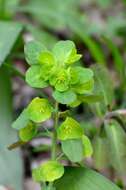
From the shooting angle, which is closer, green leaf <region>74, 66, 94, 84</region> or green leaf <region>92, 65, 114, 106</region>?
green leaf <region>74, 66, 94, 84</region>

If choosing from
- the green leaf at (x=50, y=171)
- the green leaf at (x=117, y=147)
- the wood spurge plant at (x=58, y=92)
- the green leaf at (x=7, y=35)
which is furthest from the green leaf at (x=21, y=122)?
the green leaf at (x=7, y=35)

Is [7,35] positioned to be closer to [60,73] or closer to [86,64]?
[60,73]

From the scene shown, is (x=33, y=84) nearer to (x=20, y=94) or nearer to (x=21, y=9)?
(x=20, y=94)

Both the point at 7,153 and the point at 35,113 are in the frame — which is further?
the point at 7,153

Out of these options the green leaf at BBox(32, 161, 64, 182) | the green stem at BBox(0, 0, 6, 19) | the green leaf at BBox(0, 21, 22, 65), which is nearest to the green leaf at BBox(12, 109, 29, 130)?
the green leaf at BBox(32, 161, 64, 182)

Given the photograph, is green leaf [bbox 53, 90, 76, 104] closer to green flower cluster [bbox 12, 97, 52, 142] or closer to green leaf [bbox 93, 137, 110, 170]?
green flower cluster [bbox 12, 97, 52, 142]

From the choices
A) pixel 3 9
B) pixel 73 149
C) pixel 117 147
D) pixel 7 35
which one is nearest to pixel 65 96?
pixel 73 149

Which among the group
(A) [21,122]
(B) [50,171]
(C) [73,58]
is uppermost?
(C) [73,58]
